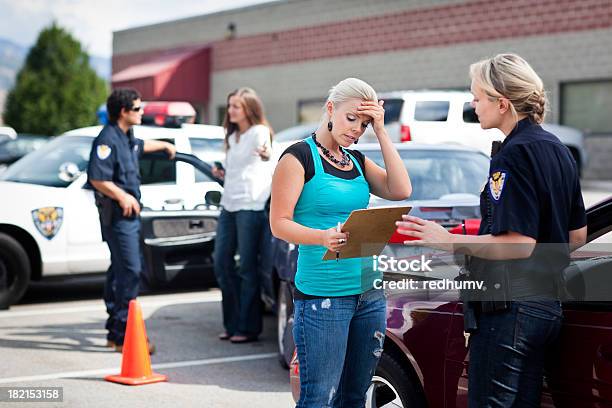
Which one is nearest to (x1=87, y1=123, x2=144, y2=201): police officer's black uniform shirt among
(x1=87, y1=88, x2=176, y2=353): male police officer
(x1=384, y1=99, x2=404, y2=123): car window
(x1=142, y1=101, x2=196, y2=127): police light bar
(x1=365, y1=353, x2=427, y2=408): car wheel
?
(x1=87, y1=88, x2=176, y2=353): male police officer

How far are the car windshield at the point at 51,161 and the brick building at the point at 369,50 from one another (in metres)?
17.4

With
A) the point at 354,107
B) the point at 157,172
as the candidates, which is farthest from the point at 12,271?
the point at 354,107

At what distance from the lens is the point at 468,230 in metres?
Answer: 5.83

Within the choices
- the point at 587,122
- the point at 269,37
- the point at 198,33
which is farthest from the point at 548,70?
the point at 198,33

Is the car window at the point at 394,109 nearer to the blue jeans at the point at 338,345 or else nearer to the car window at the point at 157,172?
the car window at the point at 157,172

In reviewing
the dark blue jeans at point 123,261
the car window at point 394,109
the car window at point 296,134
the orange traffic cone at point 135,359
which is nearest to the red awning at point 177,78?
the car window at point 296,134

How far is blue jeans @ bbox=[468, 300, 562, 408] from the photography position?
3207mm

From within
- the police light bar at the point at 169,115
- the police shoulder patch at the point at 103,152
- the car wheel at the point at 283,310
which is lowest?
the car wheel at the point at 283,310

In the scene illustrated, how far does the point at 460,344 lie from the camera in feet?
13.0

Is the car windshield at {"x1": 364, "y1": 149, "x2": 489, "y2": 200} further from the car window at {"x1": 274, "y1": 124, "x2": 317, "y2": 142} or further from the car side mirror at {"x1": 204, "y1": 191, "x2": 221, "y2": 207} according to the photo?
the car window at {"x1": 274, "y1": 124, "x2": 317, "y2": 142}

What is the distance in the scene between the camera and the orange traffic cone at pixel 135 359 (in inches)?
248

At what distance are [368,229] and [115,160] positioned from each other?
156 inches

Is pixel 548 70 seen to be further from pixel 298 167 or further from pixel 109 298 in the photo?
pixel 298 167

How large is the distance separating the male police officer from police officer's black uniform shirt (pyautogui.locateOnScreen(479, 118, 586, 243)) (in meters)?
4.23
